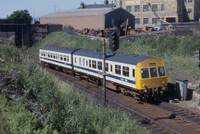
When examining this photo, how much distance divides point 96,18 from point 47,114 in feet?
150

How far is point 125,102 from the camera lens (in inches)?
656

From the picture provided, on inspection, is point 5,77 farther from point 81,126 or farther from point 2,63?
point 81,126

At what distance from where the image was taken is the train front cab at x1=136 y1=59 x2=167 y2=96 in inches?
616

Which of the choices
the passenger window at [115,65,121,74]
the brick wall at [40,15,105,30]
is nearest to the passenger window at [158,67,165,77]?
the passenger window at [115,65,121,74]

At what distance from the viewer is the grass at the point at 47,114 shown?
7.60 m

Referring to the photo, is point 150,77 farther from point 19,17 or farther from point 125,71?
point 19,17

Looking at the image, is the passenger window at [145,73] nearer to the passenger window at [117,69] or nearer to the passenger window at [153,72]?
the passenger window at [153,72]

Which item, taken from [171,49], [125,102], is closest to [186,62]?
[171,49]

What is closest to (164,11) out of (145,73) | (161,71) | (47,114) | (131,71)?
(161,71)

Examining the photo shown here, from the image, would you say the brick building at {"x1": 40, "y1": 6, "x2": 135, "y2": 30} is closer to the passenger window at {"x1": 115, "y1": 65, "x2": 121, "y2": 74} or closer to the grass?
the passenger window at {"x1": 115, "y1": 65, "x2": 121, "y2": 74}

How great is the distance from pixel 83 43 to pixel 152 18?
24.1 m

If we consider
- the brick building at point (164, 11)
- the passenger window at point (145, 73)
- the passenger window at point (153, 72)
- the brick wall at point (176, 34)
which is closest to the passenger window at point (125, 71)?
the passenger window at point (145, 73)

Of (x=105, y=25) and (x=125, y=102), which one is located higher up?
(x=105, y=25)

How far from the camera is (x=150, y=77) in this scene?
52.2 feet
